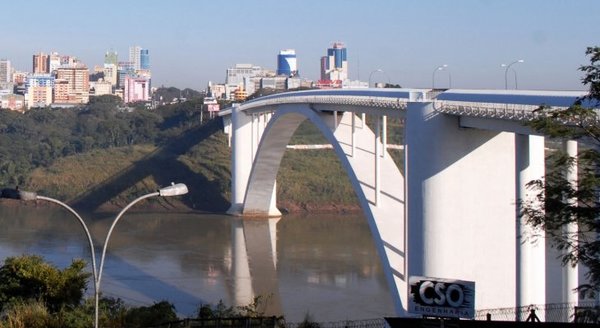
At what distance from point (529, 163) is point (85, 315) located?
6.09m

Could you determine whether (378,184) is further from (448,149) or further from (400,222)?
(448,149)

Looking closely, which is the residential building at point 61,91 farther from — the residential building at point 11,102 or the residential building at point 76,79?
the residential building at point 11,102

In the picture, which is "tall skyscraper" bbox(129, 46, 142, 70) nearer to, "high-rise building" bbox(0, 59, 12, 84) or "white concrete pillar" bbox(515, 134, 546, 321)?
"high-rise building" bbox(0, 59, 12, 84)

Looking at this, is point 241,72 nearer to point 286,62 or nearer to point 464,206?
point 286,62

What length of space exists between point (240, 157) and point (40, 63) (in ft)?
351

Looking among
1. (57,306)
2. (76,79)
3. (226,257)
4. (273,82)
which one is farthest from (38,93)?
(57,306)

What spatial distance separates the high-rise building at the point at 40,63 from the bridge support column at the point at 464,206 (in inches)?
5087

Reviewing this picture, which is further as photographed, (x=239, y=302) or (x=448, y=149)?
(x=239, y=302)

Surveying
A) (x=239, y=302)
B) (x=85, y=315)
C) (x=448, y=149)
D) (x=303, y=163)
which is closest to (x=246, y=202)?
(x=303, y=163)

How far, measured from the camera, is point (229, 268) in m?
25.1

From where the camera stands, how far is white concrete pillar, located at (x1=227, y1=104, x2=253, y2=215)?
3819 centimetres

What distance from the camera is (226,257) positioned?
1075 inches

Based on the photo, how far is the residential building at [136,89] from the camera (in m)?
117

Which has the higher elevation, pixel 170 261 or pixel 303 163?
pixel 303 163
